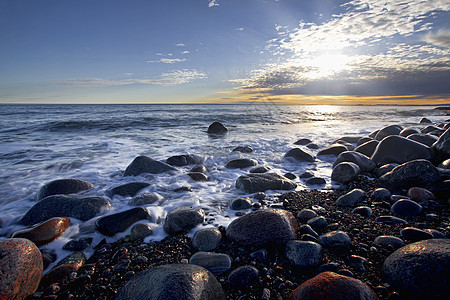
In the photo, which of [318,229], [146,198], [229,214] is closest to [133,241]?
[146,198]

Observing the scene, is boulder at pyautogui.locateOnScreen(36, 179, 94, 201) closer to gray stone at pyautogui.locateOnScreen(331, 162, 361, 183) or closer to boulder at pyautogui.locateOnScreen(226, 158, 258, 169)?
boulder at pyautogui.locateOnScreen(226, 158, 258, 169)

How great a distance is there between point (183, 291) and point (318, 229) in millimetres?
1983

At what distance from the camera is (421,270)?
173 cm

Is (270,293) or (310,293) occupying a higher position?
(310,293)

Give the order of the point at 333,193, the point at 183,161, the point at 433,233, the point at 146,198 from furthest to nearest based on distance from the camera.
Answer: the point at 183,161, the point at 333,193, the point at 146,198, the point at 433,233

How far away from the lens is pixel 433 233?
2488 mm

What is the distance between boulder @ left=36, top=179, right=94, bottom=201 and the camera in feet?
14.3

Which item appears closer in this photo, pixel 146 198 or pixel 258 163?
pixel 146 198

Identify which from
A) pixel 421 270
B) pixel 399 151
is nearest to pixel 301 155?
pixel 399 151

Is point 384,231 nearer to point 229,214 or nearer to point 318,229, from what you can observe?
point 318,229

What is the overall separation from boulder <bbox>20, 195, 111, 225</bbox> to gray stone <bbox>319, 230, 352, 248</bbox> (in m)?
3.46

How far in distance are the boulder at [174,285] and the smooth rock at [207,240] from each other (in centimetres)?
62

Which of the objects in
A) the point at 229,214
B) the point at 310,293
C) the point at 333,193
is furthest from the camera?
the point at 333,193

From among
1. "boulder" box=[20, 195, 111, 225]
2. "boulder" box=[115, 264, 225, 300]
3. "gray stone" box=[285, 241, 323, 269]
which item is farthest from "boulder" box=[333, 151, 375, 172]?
"boulder" box=[20, 195, 111, 225]
